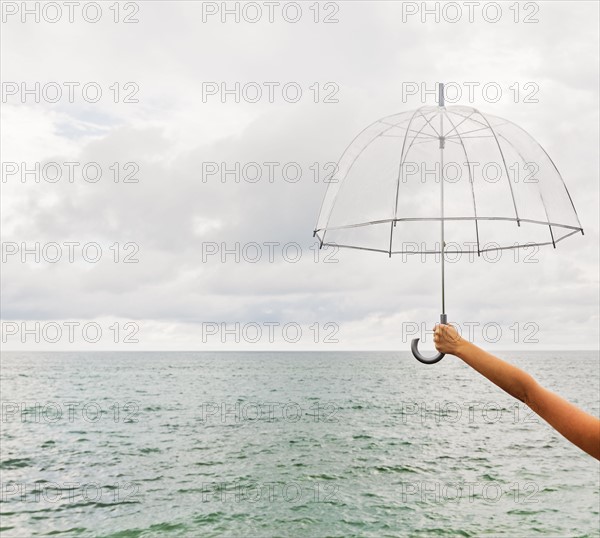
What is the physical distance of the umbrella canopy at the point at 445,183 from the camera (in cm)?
566

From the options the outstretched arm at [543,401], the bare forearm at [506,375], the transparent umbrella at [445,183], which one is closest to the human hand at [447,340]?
the outstretched arm at [543,401]

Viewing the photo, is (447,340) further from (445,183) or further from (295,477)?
(295,477)

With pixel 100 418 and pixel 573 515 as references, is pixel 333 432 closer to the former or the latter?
pixel 573 515

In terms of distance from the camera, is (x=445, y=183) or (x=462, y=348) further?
(x=445, y=183)

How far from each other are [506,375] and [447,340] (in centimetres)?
57

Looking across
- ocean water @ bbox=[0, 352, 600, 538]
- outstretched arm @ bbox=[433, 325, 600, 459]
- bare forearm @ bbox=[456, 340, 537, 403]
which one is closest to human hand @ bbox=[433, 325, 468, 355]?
outstretched arm @ bbox=[433, 325, 600, 459]

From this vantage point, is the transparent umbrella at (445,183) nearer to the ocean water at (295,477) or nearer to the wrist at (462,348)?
the wrist at (462,348)

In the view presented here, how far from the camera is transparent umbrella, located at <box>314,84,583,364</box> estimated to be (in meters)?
5.66

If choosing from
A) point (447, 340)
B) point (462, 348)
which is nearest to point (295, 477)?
point (447, 340)

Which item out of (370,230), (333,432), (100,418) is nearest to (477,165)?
(370,230)

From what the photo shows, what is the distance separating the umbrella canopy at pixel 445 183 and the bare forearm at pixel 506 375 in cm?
337

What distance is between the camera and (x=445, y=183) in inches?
236

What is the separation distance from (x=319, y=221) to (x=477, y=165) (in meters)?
1.77

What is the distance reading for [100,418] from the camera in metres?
48.4
